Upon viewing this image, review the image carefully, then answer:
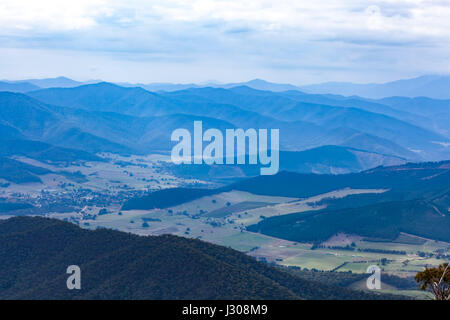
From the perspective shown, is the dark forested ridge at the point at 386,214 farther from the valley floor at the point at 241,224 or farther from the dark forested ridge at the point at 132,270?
the dark forested ridge at the point at 132,270

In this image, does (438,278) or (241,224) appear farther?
(241,224)

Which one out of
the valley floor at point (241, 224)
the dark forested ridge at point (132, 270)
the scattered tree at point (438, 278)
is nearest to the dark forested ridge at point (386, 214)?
the valley floor at point (241, 224)

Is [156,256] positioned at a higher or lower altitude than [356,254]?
higher

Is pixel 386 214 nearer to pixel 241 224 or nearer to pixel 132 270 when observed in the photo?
pixel 241 224

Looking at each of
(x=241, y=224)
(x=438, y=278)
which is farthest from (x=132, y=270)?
(x=241, y=224)

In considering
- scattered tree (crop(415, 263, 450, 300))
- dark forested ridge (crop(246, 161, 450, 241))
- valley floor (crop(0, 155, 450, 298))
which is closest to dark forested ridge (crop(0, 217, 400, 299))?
scattered tree (crop(415, 263, 450, 300))
